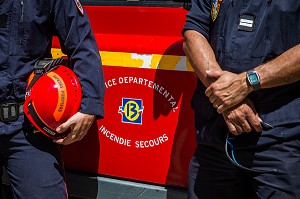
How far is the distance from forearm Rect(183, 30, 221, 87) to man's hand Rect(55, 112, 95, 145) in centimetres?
48

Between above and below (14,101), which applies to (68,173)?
below

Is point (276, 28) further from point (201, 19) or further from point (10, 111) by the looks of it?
point (10, 111)

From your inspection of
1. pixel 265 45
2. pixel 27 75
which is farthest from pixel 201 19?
pixel 27 75

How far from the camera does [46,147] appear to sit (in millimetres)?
2105

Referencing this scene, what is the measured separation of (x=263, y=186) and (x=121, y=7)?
3.92ft

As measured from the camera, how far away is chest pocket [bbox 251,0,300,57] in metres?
1.66

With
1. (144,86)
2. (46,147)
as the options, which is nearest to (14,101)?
(46,147)

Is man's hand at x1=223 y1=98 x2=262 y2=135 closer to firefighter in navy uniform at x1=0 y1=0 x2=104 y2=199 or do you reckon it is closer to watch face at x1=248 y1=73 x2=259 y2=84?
watch face at x1=248 y1=73 x2=259 y2=84

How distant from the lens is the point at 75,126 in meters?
2.03

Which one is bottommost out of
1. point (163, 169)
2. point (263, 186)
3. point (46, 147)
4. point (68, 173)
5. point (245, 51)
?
point (68, 173)

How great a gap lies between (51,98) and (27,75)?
0.66 feet

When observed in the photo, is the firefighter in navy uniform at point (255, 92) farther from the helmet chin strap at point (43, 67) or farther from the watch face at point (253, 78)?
the helmet chin strap at point (43, 67)

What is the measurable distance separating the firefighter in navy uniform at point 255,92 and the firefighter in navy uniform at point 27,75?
47 centimetres

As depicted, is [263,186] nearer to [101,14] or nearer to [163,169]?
[163,169]
